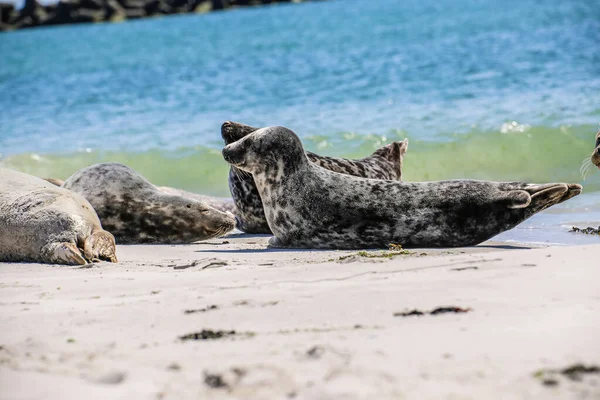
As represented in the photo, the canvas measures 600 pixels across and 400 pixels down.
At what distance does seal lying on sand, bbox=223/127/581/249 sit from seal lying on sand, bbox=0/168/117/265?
3.26 feet

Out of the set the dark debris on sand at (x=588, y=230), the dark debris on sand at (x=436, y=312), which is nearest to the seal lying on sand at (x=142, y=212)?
the dark debris on sand at (x=588, y=230)

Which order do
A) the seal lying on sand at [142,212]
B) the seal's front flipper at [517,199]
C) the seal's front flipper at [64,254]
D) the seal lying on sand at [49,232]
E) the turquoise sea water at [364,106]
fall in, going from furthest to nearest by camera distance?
the turquoise sea water at [364,106] < the seal lying on sand at [142,212] < the seal's front flipper at [517,199] < the seal lying on sand at [49,232] < the seal's front flipper at [64,254]

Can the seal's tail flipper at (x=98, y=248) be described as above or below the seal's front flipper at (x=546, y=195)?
below

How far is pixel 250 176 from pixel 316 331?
354 cm

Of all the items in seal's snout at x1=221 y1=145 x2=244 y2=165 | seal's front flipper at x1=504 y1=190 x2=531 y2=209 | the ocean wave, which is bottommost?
the ocean wave

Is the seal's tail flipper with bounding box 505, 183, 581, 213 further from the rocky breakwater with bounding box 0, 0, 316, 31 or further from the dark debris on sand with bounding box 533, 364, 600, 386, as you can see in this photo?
the rocky breakwater with bounding box 0, 0, 316, 31

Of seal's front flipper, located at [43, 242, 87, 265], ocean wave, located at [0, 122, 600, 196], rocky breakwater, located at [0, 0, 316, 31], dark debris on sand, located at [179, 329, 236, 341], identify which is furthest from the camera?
rocky breakwater, located at [0, 0, 316, 31]

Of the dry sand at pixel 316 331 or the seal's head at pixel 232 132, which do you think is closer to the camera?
the dry sand at pixel 316 331

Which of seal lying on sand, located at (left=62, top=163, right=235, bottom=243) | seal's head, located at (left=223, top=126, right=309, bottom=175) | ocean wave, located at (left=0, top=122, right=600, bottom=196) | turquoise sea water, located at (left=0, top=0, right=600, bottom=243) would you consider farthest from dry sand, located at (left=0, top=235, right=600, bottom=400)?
ocean wave, located at (left=0, top=122, right=600, bottom=196)

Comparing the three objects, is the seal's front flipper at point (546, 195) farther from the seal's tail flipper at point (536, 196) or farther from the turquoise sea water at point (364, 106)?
the turquoise sea water at point (364, 106)

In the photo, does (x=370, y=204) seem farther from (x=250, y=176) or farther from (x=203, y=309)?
(x=203, y=309)

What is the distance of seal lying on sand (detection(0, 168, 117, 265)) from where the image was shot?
4727 millimetres

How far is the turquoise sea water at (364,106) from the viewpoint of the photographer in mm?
9180

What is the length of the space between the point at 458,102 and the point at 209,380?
411 inches
